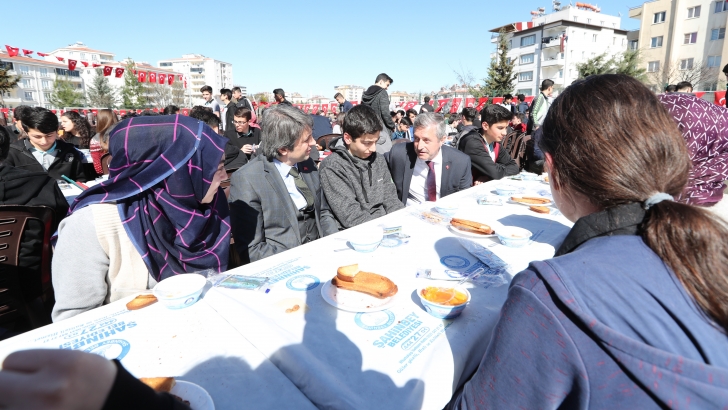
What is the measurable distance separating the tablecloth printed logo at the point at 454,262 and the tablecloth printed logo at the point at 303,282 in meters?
0.63

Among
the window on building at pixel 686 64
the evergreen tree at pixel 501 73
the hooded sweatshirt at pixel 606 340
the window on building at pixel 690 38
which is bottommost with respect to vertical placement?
the hooded sweatshirt at pixel 606 340

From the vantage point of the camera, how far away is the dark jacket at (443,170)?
12.3 feet

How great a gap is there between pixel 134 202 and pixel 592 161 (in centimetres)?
193

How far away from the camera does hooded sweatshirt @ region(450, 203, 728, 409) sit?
67 centimetres

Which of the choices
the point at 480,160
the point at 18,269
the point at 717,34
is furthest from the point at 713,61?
the point at 18,269

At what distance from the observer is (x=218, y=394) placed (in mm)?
940

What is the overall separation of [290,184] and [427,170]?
1.55 meters

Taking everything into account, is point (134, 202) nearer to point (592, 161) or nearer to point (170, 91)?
point (592, 161)

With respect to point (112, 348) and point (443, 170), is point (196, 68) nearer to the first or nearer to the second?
point (443, 170)

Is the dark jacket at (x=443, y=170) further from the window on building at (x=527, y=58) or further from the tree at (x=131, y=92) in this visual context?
the tree at (x=131, y=92)

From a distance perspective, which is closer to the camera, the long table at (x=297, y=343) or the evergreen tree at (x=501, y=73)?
the long table at (x=297, y=343)

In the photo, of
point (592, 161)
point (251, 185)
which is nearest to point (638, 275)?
point (592, 161)

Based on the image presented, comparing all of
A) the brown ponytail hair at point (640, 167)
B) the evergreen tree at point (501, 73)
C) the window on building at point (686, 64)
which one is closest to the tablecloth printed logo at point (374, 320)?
the brown ponytail hair at point (640, 167)

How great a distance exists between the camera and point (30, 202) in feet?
7.68
